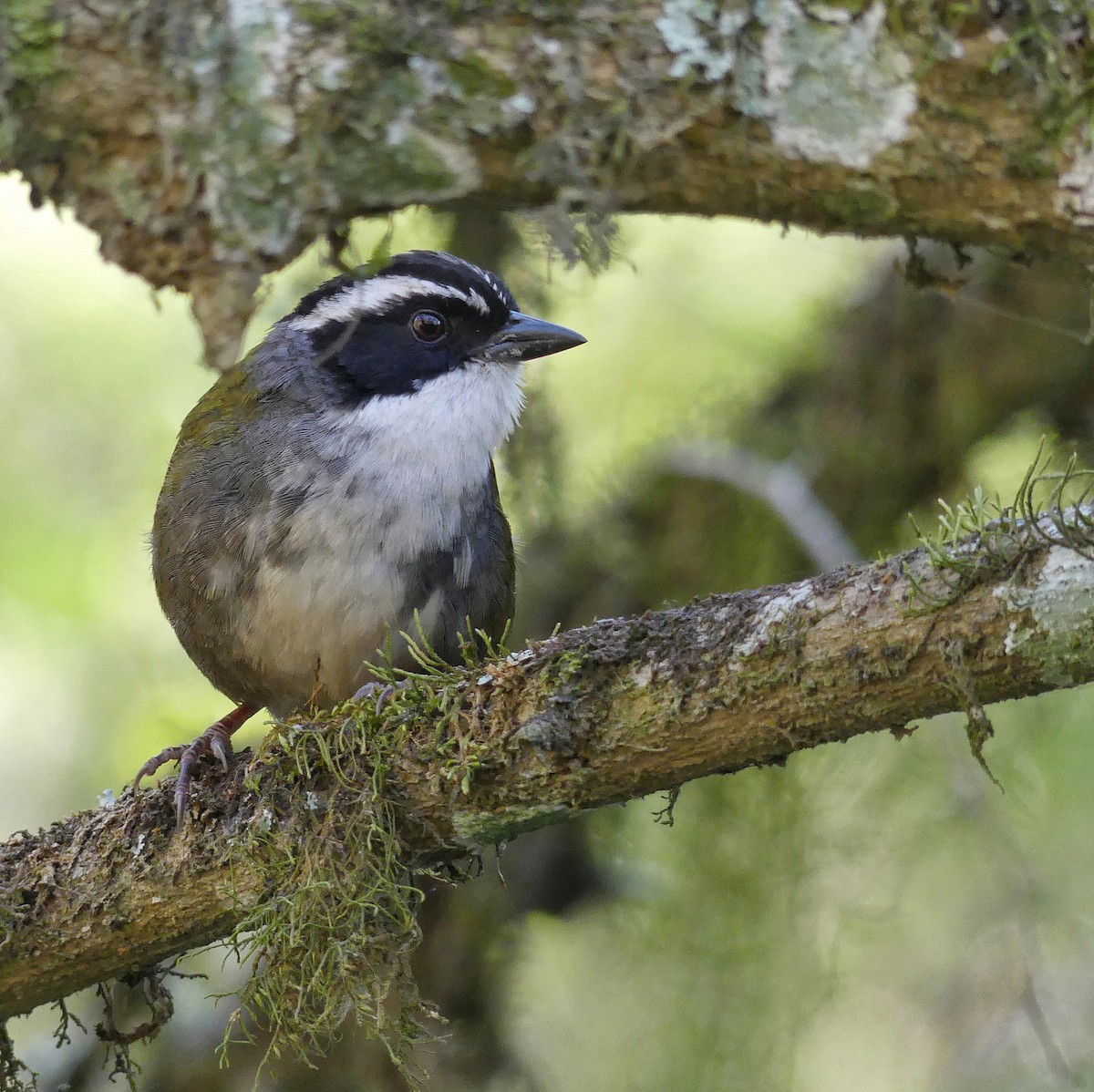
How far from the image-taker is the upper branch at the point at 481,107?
9.89ft

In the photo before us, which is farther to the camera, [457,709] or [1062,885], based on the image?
[1062,885]

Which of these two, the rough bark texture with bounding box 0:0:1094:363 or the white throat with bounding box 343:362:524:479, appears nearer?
the rough bark texture with bounding box 0:0:1094:363

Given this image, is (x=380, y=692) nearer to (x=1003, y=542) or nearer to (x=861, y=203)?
(x=1003, y=542)

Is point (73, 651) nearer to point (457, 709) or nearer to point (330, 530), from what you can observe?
point (330, 530)

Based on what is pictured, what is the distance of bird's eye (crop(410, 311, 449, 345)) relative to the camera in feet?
13.7

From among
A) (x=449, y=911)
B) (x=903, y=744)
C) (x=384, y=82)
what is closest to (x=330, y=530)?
(x=384, y=82)

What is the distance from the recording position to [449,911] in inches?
202

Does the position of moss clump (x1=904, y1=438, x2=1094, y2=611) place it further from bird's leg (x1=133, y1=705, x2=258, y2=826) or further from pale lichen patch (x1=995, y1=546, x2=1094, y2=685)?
bird's leg (x1=133, y1=705, x2=258, y2=826)

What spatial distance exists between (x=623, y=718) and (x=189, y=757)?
1.34 meters

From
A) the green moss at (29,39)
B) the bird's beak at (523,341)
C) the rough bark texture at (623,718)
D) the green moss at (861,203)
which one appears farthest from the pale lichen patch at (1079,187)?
the green moss at (29,39)

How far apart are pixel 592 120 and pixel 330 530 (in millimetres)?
1342

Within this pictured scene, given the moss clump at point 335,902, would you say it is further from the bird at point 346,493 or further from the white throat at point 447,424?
the white throat at point 447,424

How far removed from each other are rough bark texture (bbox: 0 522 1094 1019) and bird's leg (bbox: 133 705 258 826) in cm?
5

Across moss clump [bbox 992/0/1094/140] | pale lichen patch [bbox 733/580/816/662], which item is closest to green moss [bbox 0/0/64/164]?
pale lichen patch [bbox 733/580/816/662]
